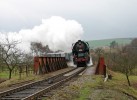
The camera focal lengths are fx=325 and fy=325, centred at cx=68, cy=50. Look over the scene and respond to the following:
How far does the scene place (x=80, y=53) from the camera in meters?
50.0

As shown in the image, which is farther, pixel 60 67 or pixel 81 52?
pixel 81 52

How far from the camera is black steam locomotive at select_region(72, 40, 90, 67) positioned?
49719 mm

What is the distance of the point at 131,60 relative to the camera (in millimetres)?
65375

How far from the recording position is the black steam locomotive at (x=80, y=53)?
1957 inches

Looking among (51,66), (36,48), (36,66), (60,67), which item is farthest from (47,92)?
(36,48)

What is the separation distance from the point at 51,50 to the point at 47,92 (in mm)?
44558

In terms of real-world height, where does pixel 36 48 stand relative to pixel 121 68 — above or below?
above

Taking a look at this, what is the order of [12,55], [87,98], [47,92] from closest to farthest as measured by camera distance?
1. [87,98]
2. [47,92]
3. [12,55]

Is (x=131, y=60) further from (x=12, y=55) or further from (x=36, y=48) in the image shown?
(x=12, y=55)

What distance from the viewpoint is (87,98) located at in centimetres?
1581

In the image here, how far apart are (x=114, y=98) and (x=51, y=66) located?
21847mm

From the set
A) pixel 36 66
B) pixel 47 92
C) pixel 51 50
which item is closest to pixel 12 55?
pixel 51 50

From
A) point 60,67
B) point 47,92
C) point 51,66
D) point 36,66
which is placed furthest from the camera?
point 60,67

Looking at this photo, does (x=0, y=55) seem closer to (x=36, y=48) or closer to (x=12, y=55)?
(x=12, y=55)
